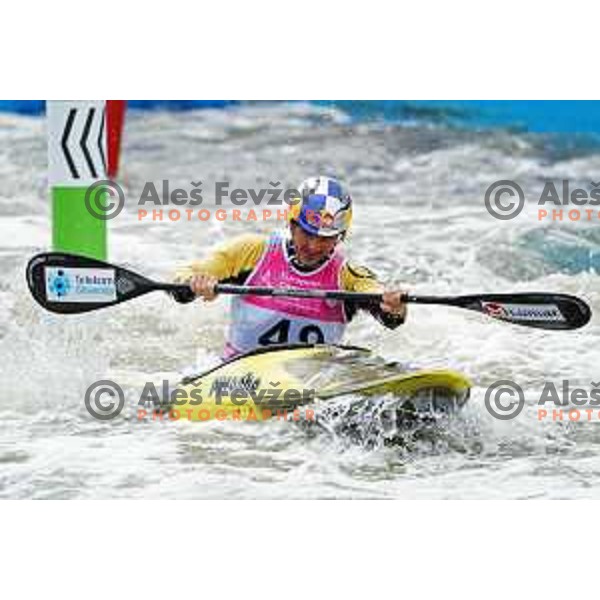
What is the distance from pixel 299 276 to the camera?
4566mm

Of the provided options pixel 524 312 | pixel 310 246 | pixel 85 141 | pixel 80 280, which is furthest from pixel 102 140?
pixel 524 312

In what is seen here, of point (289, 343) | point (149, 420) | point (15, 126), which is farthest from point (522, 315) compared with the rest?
point (15, 126)

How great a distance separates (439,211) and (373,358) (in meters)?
0.35

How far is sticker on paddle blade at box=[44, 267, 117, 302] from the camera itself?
4426mm

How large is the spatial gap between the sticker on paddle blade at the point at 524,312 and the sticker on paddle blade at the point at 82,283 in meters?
0.82

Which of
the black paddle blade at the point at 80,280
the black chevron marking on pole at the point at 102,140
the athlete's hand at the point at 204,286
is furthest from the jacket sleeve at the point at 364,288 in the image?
the black chevron marking on pole at the point at 102,140

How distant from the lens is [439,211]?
447 cm

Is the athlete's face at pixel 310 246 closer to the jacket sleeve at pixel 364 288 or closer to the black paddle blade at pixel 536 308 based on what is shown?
the jacket sleeve at pixel 364 288

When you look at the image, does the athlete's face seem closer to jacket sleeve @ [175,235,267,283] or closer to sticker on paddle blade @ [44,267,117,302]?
jacket sleeve @ [175,235,267,283]

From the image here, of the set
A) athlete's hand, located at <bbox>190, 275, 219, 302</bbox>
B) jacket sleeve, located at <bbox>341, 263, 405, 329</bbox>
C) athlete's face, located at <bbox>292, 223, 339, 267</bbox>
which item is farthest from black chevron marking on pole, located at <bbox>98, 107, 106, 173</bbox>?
jacket sleeve, located at <bbox>341, 263, 405, 329</bbox>

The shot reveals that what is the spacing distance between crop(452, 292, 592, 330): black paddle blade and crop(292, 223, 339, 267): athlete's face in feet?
1.03

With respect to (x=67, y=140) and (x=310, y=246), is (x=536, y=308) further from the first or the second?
(x=67, y=140)

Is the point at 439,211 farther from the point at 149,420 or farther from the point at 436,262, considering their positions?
the point at 149,420

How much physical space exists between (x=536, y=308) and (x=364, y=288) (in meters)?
0.38
